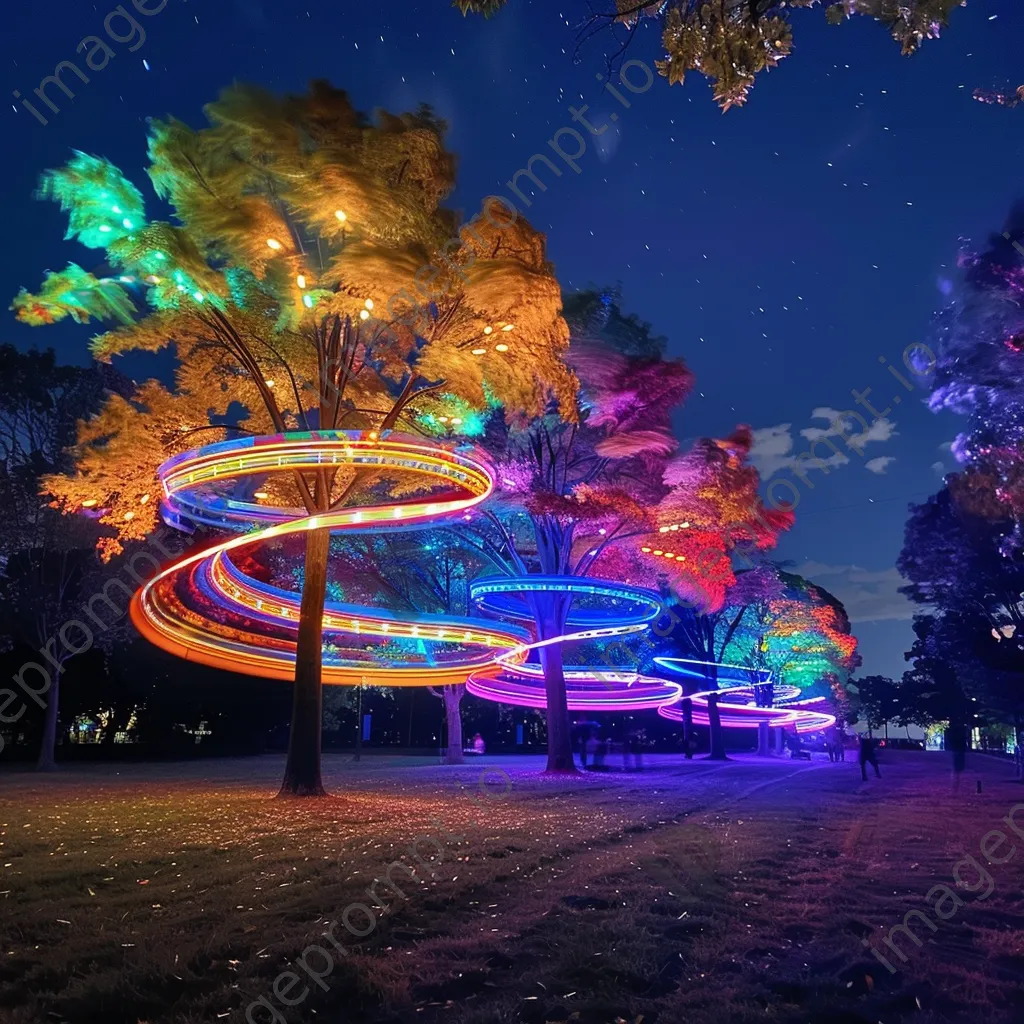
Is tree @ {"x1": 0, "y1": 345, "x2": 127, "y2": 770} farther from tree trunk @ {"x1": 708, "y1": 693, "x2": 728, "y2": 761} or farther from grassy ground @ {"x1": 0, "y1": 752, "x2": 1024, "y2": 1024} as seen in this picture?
tree trunk @ {"x1": 708, "y1": 693, "x2": 728, "y2": 761}

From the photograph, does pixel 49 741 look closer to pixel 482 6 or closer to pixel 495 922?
pixel 495 922

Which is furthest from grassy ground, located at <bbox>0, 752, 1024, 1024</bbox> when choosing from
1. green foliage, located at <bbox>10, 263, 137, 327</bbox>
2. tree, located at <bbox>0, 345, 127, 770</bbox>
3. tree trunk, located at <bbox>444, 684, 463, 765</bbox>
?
tree trunk, located at <bbox>444, 684, 463, 765</bbox>

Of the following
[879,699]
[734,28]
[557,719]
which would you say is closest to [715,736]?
[557,719]

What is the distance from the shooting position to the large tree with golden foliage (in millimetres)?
14594

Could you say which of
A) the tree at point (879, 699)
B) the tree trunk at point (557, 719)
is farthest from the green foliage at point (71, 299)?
the tree at point (879, 699)

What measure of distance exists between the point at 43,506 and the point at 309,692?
17296 millimetres

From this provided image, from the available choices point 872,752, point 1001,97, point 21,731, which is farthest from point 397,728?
point 1001,97

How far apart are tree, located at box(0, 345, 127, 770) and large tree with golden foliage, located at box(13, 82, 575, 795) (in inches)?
450

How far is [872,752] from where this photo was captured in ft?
87.2

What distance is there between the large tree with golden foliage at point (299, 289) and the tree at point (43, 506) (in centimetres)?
1144

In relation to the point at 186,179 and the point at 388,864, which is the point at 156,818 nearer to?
the point at 388,864

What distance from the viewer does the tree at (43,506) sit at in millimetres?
28156

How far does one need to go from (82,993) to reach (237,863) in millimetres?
3885

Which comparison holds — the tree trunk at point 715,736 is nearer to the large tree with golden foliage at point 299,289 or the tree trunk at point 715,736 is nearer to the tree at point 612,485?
the tree at point 612,485
